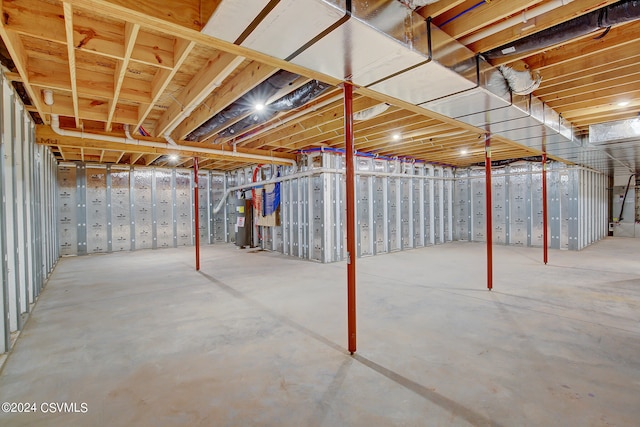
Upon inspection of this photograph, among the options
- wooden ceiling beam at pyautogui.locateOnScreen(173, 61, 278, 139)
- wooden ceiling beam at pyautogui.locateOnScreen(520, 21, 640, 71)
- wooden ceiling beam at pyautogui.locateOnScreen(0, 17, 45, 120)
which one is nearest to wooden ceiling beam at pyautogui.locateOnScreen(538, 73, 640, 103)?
wooden ceiling beam at pyautogui.locateOnScreen(520, 21, 640, 71)

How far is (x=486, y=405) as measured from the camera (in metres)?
1.74

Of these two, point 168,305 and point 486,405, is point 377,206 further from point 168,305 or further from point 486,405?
point 486,405

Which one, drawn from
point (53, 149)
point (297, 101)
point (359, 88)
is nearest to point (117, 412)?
point (359, 88)

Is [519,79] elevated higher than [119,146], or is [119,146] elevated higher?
[519,79]

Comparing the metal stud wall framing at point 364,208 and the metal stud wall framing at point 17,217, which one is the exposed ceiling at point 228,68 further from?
the metal stud wall framing at point 364,208

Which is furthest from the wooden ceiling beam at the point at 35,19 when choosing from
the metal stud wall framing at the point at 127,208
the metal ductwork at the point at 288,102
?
the metal stud wall framing at the point at 127,208

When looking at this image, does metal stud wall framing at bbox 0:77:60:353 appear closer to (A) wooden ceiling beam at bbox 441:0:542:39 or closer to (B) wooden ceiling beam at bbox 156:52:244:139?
(B) wooden ceiling beam at bbox 156:52:244:139

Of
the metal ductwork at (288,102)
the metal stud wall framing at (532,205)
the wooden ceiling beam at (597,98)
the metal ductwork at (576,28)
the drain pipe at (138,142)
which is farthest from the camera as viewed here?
the metal stud wall framing at (532,205)

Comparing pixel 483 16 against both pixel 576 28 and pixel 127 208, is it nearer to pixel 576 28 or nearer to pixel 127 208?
pixel 576 28

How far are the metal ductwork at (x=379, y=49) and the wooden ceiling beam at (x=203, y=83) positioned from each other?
72 cm

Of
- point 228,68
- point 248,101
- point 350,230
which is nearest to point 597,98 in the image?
point 350,230

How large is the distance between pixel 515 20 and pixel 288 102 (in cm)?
214

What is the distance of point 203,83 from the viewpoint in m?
2.96

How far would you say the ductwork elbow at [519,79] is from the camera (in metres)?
2.79
